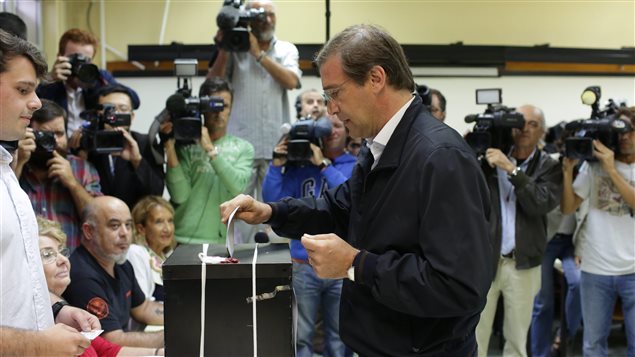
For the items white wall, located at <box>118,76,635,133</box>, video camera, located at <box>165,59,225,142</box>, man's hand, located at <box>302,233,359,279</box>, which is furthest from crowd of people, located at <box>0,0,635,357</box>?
white wall, located at <box>118,76,635,133</box>

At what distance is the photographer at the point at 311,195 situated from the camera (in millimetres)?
2904

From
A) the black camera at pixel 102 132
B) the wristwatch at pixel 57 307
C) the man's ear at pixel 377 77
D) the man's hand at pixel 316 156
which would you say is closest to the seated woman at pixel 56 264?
the wristwatch at pixel 57 307

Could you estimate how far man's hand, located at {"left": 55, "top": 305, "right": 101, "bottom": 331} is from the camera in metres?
1.86

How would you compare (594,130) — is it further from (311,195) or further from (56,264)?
(56,264)

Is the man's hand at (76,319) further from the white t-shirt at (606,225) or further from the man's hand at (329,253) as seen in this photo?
the white t-shirt at (606,225)

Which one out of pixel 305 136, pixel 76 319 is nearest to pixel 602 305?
pixel 305 136

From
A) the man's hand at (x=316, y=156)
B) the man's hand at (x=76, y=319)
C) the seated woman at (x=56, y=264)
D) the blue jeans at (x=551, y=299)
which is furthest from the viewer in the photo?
the blue jeans at (x=551, y=299)

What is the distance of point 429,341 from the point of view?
4.62 feet

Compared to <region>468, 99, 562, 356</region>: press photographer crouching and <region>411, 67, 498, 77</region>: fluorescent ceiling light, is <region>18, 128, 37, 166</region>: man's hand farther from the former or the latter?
<region>411, 67, 498, 77</region>: fluorescent ceiling light

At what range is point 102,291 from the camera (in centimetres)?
239

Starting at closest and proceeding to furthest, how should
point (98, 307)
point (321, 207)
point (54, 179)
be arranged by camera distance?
point (321, 207)
point (98, 307)
point (54, 179)

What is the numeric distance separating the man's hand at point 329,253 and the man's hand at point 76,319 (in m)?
0.88

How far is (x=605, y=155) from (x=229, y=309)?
245cm

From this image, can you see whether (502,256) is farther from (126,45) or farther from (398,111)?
(126,45)
